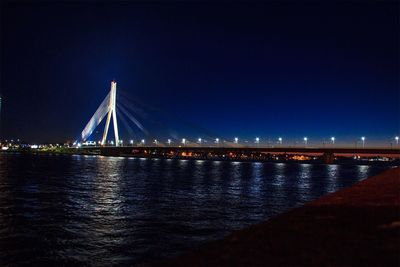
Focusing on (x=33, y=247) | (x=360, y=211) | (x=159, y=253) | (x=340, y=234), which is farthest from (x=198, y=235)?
(x=340, y=234)

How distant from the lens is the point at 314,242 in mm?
6430

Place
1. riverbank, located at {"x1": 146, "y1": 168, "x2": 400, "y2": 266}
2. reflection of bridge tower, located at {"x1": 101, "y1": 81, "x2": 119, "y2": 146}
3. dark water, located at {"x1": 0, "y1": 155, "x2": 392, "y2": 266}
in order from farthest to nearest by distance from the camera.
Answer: reflection of bridge tower, located at {"x1": 101, "y1": 81, "x2": 119, "y2": 146}
dark water, located at {"x1": 0, "y1": 155, "x2": 392, "y2": 266}
riverbank, located at {"x1": 146, "y1": 168, "x2": 400, "y2": 266}

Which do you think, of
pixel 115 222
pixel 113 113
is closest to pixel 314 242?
pixel 115 222

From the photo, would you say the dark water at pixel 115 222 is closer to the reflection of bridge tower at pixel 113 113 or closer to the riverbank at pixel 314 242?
the riverbank at pixel 314 242

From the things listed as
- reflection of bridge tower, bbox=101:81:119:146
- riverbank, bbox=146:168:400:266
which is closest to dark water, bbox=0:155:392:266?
riverbank, bbox=146:168:400:266

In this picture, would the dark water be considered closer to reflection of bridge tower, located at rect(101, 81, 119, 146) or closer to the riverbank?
the riverbank

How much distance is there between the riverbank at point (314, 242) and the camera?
5.51m

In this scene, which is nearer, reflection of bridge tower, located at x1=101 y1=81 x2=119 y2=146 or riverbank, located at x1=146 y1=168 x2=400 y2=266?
riverbank, located at x1=146 y1=168 x2=400 y2=266

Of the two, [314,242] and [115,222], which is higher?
[314,242]

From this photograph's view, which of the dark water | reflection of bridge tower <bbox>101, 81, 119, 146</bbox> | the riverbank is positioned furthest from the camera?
reflection of bridge tower <bbox>101, 81, 119, 146</bbox>

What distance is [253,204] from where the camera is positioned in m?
23.1

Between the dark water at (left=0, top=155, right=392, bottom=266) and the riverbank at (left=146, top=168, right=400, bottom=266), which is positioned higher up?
the riverbank at (left=146, top=168, right=400, bottom=266)

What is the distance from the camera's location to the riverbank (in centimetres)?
551

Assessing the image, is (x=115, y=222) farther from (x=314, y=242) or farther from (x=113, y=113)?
(x=113, y=113)
